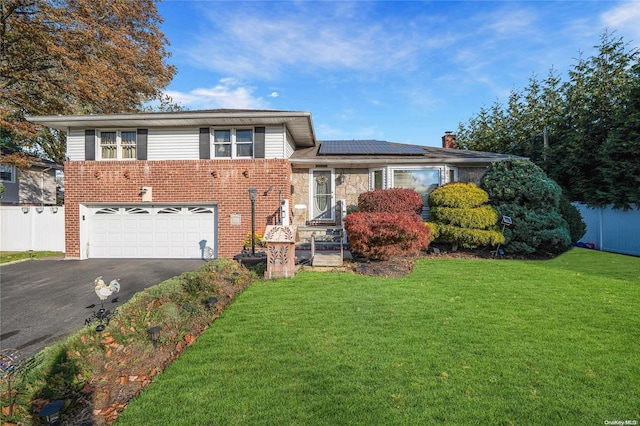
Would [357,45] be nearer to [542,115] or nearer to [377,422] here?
[377,422]

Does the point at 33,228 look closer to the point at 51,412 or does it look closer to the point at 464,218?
the point at 51,412

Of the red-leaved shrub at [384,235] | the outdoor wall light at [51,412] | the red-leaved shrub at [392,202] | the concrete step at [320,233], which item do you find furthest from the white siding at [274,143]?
the outdoor wall light at [51,412]

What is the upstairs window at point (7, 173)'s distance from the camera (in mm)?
18133

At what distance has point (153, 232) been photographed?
10680mm

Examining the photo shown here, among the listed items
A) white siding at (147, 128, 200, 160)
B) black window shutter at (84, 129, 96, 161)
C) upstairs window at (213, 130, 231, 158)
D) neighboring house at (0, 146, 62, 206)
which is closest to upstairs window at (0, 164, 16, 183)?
neighboring house at (0, 146, 62, 206)

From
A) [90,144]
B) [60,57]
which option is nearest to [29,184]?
[60,57]

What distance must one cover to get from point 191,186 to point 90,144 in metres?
4.06

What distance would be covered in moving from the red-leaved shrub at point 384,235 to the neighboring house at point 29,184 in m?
20.3

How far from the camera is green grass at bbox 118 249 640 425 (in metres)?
2.51

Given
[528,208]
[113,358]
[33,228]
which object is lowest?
[113,358]

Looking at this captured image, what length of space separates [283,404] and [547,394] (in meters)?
2.42

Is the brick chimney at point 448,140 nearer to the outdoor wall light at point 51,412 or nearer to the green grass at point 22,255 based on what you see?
the outdoor wall light at point 51,412

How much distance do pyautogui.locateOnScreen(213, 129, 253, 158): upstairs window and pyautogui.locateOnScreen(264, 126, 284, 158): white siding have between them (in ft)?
1.96

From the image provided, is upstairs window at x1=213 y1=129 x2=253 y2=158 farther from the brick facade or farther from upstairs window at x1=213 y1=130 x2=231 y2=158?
the brick facade
